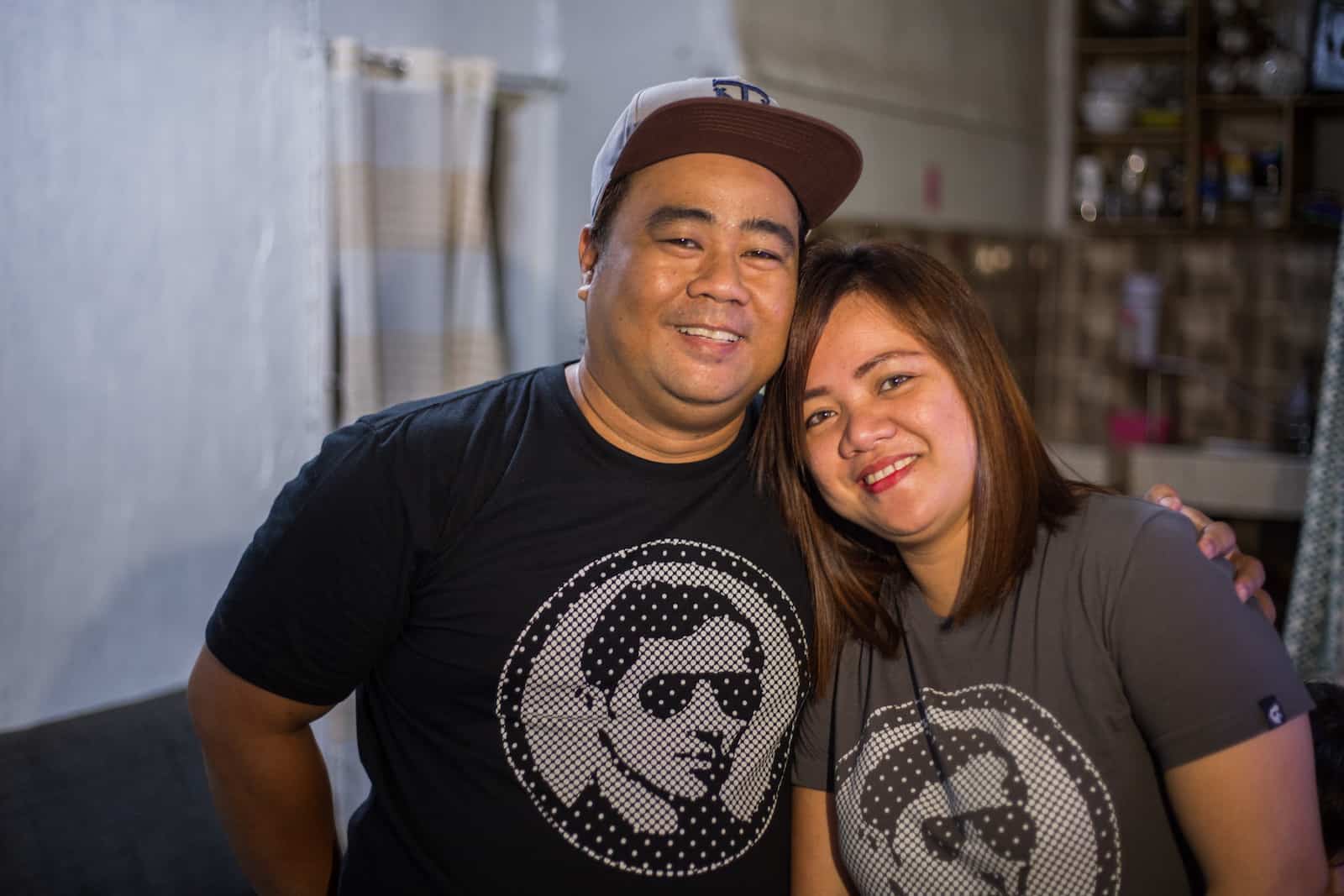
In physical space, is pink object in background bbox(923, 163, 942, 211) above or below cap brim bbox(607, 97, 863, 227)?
above

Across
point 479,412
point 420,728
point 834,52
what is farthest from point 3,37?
point 834,52

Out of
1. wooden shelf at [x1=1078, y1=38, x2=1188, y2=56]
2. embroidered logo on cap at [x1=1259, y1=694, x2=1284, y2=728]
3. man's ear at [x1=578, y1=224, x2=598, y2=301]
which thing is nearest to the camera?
embroidered logo on cap at [x1=1259, y1=694, x2=1284, y2=728]

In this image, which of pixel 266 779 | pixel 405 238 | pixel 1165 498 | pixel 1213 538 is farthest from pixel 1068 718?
pixel 405 238

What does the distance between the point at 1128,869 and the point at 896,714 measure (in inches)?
11.3

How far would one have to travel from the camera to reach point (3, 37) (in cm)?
161

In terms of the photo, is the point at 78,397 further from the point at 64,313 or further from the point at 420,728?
the point at 420,728

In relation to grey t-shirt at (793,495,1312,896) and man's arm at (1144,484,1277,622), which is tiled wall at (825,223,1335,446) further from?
grey t-shirt at (793,495,1312,896)

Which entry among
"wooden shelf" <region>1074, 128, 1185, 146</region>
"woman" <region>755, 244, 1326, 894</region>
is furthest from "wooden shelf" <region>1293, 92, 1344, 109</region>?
"woman" <region>755, 244, 1326, 894</region>

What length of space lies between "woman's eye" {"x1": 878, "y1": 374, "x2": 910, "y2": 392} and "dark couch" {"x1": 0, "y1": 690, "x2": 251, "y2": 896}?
3.73 feet

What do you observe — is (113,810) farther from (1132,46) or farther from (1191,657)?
(1132,46)

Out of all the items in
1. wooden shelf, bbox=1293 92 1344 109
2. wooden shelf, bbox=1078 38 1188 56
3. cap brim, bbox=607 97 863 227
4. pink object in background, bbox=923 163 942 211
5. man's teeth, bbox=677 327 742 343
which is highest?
wooden shelf, bbox=1078 38 1188 56

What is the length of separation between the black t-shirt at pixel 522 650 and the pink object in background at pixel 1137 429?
3.53m

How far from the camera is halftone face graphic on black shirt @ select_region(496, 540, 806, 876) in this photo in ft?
4.37

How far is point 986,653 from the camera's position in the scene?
1323 millimetres
